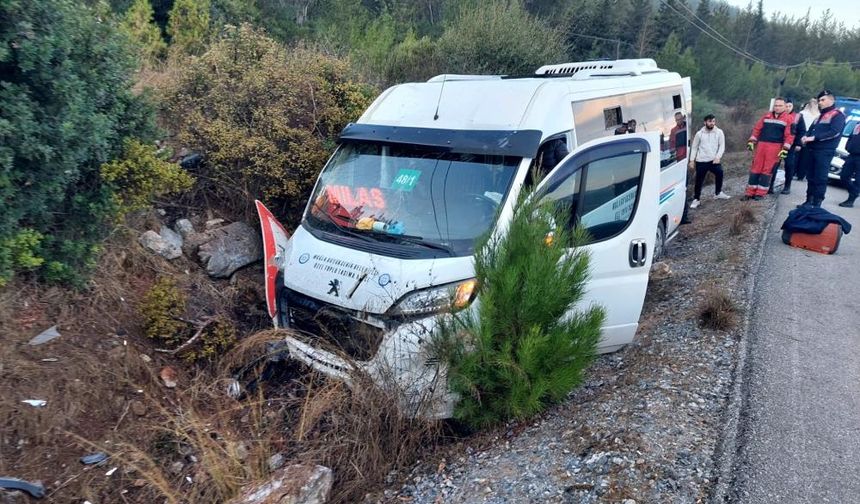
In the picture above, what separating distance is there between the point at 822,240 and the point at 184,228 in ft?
26.6

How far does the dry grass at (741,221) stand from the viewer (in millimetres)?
8516

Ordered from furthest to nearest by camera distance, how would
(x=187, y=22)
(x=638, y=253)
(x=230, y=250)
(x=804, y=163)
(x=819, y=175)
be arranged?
1. (x=187, y=22)
2. (x=804, y=163)
3. (x=819, y=175)
4. (x=230, y=250)
5. (x=638, y=253)

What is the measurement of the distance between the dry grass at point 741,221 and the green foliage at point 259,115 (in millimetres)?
5579

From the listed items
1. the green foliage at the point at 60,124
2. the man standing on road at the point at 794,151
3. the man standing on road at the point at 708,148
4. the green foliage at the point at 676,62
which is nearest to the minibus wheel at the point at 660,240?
the man standing on road at the point at 708,148

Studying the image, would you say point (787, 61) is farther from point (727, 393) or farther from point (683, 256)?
point (727, 393)

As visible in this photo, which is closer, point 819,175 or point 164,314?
point 164,314

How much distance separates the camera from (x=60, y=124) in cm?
441

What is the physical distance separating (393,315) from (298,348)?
0.91 meters

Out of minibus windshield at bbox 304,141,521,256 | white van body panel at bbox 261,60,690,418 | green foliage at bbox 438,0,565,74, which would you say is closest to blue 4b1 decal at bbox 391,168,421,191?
minibus windshield at bbox 304,141,521,256

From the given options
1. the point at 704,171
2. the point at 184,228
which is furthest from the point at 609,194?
the point at 704,171

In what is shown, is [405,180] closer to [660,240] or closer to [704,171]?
[660,240]

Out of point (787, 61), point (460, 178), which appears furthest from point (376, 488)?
point (787, 61)

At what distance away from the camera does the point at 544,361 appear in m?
3.83

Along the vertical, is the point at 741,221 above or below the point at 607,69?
below
